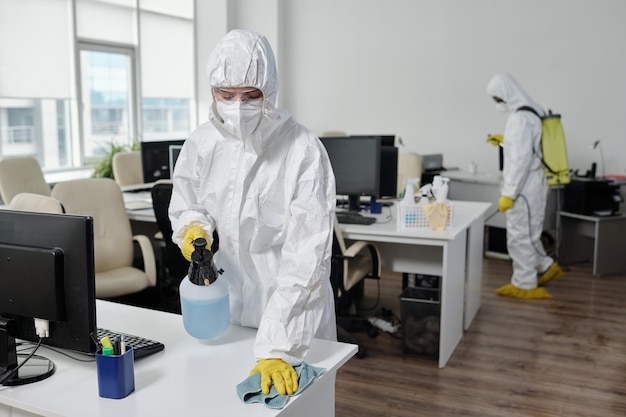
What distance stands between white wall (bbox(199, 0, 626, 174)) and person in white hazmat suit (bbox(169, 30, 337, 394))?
15.7 feet

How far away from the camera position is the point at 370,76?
691 centimetres

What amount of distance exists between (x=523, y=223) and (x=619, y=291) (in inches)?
34.1

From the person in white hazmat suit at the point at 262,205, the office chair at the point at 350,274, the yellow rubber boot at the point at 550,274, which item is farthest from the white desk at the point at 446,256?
the person in white hazmat suit at the point at 262,205

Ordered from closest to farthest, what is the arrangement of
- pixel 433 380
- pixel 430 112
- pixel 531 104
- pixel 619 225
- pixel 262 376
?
pixel 262 376
pixel 433 380
pixel 531 104
pixel 619 225
pixel 430 112

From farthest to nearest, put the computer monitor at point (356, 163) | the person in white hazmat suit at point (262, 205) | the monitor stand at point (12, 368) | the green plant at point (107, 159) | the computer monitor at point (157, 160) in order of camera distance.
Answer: the green plant at point (107, 159), the computer monitor at point (157, 160), the computer monitor at point (356, 163), the person in white hazmat suit at point (262, 205), the monitor stand at point (12, 368)

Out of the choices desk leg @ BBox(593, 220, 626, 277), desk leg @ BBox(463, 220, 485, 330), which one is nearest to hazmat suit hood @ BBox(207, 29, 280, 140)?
desk leg @ BBox(463, 220, 485, 330)

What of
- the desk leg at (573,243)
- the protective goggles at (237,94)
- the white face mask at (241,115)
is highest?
the protective goggles at (237,94)

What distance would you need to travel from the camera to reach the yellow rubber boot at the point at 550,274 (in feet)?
15.9

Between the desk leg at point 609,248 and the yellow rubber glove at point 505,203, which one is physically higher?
the yellow rubber glove at point 505,203

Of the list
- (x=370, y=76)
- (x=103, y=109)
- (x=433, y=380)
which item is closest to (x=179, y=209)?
(x=433, y=380)

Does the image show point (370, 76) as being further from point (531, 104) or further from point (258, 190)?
point (258, 190)

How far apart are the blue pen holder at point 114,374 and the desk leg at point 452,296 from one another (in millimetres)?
2100

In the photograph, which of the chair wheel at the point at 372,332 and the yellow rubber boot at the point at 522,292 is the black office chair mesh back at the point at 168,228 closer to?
the chair wheel at the point at 372,332

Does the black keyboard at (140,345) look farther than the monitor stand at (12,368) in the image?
Yes
